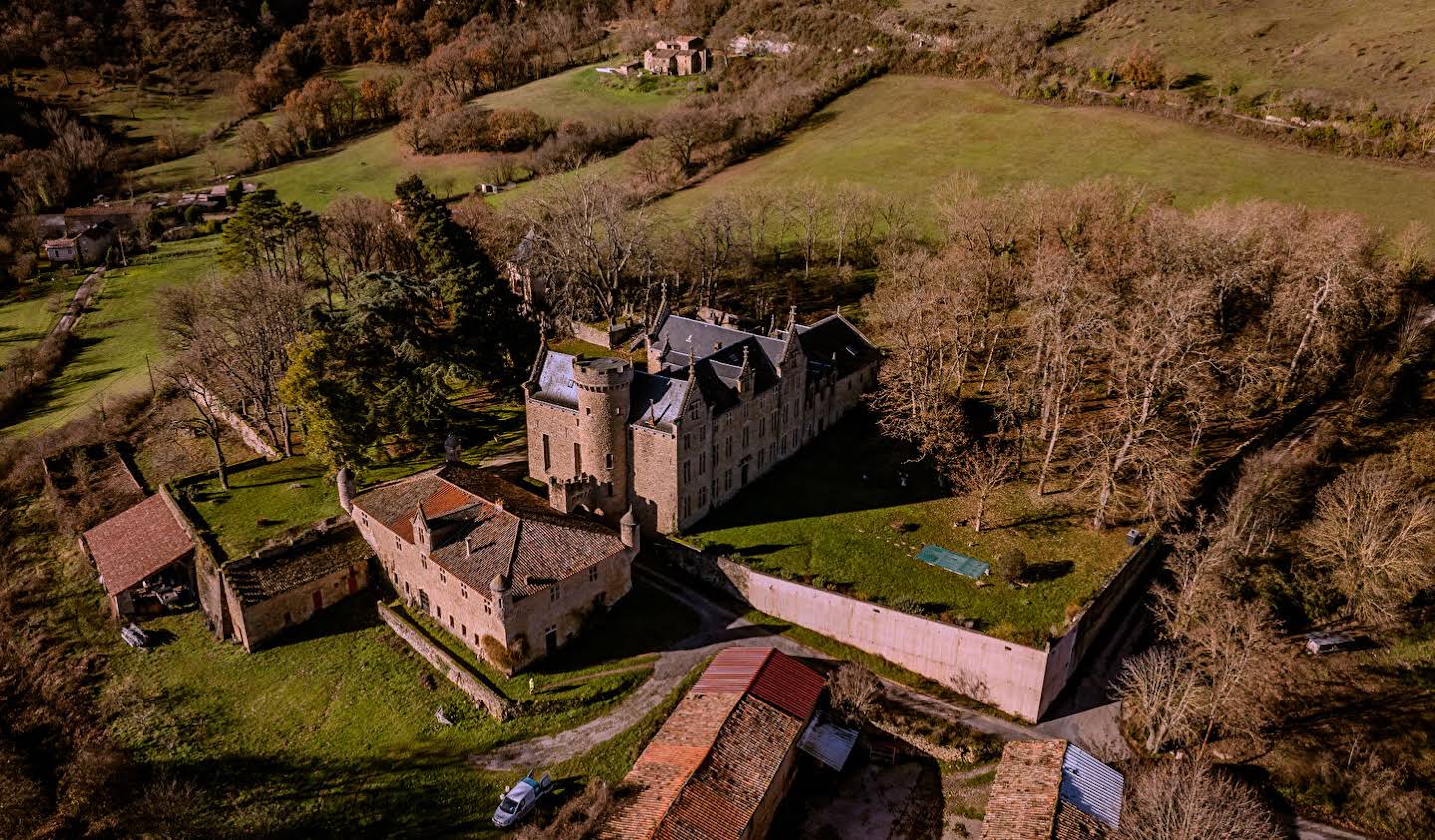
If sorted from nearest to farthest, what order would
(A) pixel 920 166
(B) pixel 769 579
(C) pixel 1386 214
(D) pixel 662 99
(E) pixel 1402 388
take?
(B) pixel 769 579
(E) pixel 1402 388
(C) pixel 1386 214
(A) pixel 920 166
(D) pixel 662 99

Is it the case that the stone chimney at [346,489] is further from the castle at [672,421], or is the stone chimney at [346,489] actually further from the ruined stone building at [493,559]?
the castle at [672,421]

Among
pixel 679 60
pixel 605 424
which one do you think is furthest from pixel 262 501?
pixel 679 60

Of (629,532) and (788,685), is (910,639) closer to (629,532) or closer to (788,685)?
(788,685)

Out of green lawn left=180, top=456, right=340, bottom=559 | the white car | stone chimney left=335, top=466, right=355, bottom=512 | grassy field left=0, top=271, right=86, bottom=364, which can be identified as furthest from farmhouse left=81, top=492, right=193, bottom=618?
grassy field left=0, top=271, right=86, bottom=364

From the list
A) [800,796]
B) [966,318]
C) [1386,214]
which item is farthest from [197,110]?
[1386,214]

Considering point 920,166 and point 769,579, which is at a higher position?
point 920,166

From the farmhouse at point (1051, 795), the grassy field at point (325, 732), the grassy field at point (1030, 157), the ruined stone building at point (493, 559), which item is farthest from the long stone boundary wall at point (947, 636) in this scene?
the grassy field at point (1030, 157)

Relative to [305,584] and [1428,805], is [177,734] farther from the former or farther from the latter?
[1428,805]
